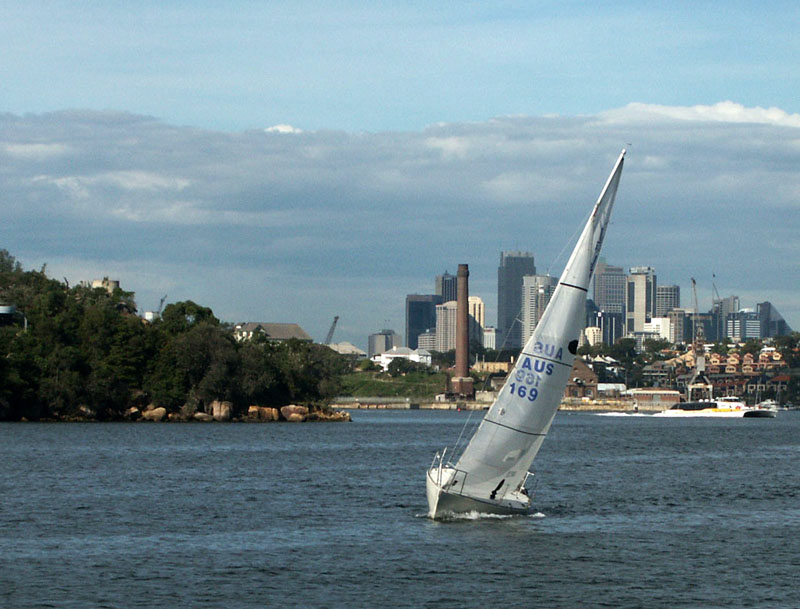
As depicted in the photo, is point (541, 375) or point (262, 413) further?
point (262, 413)

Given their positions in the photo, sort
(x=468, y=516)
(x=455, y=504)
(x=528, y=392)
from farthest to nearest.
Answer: (x=468, y=516) → (x=455, y=504) → (x=528, y=392)

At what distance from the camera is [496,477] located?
45.6m

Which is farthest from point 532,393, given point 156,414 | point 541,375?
point 156,414

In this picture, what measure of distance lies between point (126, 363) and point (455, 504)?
95.8 m

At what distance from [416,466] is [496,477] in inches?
1322

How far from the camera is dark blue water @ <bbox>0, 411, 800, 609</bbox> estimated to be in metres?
33.7

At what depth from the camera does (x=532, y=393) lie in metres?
44.4

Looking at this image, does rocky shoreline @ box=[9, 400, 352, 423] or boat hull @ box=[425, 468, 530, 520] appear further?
rocky shoreline @ box=[9, 400, 352, 423]

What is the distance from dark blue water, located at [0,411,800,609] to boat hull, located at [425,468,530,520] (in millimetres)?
721

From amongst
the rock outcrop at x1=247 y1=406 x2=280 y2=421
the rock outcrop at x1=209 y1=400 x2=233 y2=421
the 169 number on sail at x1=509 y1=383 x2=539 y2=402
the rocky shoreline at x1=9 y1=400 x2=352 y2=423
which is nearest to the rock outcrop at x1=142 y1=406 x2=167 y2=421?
the rocky shoreline at x1=9 y1=400 x2=352 y2=423

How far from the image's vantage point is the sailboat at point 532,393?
43.9 m

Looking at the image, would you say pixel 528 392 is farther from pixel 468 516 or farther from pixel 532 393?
pixel 468 516

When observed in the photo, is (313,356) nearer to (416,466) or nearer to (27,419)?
(27,419)

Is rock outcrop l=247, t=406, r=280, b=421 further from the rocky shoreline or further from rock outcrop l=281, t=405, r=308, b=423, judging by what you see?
rock outcrop l=281, t=405, r=308, b=423
